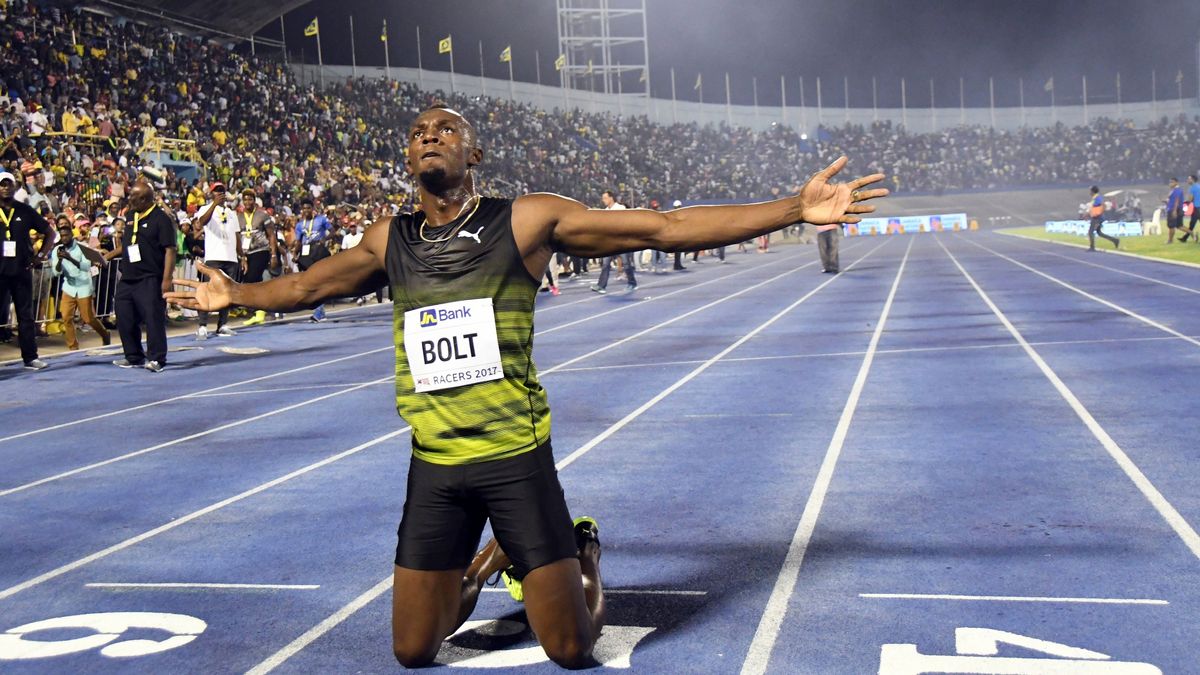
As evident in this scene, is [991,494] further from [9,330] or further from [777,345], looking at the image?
[9,330]

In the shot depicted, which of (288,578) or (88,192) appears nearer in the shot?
(288,578)

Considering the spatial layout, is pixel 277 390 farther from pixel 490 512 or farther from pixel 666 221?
pixel 666 221

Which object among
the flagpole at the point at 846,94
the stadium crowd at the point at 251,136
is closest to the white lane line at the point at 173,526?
the stadium crowd at the point at 251,136

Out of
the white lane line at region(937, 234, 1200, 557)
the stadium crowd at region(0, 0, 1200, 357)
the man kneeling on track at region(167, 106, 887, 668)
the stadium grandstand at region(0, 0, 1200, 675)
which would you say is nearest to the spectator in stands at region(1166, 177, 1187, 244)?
the stadium grandstand at region(0, 0, 1200, 675)

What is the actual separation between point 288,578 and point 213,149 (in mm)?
26719

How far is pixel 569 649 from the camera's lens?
3.72 metres

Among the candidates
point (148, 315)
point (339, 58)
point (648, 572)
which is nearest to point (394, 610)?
point (648, 572)

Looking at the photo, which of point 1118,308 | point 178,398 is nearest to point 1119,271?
point 1118,308

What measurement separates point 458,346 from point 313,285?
87cm

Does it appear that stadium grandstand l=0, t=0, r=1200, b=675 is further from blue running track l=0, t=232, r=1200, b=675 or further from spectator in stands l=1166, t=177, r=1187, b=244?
spectator in stands l=1166, t=177, r=1187, b=244

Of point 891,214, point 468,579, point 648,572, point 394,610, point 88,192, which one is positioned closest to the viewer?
point 394,610

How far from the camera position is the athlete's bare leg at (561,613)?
373cm

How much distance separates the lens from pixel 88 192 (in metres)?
22.1

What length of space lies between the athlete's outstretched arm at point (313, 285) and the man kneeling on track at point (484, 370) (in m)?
0.15
